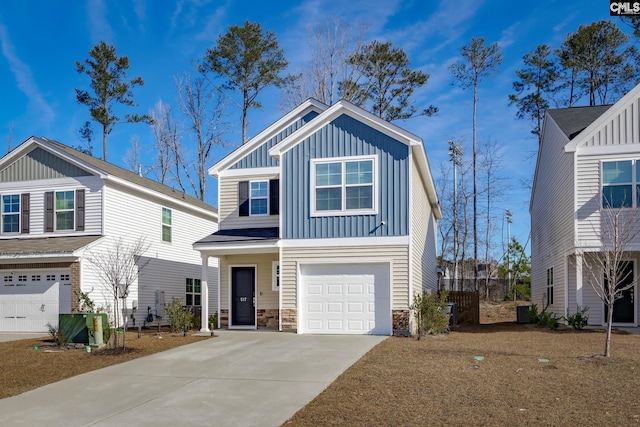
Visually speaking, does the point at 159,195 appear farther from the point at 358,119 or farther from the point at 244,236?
the point at 358,119

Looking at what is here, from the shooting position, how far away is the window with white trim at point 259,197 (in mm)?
18609

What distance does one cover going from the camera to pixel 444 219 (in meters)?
38.4

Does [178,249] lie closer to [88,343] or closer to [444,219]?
[88,343]

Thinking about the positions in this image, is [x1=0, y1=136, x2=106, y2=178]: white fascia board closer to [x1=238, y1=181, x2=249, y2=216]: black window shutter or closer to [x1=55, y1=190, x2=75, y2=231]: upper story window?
[x1=55, y1=190, x2=75, y2=231]: upper story window

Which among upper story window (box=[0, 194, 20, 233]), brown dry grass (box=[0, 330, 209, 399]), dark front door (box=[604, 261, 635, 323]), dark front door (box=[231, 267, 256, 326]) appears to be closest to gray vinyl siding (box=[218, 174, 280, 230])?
dark front door (box=[231, 267, 256, 326])

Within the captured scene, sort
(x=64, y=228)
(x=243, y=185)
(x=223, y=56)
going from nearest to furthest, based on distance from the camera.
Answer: (x=243, y=185)
(x=64, y=228)
(x=223, y=56)

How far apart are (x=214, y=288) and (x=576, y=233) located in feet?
51.4

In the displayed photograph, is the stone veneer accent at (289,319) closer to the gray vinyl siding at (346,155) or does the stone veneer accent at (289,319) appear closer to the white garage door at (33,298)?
the gray vinyl siding at (346,155)

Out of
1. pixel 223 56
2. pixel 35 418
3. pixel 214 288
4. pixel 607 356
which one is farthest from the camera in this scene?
pixel 223 56

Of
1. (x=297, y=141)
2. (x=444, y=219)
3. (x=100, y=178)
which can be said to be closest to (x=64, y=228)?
(x=100, y=178)

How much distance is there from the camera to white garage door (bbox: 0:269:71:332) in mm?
19047

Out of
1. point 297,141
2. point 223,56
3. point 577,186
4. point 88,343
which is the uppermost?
point 223,56

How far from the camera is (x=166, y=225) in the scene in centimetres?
2347

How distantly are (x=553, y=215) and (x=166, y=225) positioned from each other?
1505cm
